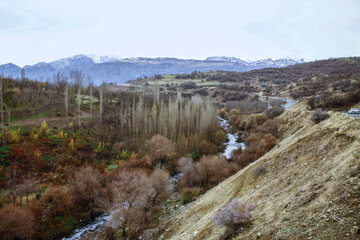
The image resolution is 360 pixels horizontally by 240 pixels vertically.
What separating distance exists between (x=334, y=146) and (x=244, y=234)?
7.04m

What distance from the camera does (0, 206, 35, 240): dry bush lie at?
1195 cm

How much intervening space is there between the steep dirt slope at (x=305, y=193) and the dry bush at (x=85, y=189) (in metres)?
7.25

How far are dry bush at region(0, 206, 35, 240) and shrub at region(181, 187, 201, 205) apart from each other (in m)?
10.1

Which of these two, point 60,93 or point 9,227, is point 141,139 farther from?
point 60,93

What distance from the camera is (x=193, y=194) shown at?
17.2m

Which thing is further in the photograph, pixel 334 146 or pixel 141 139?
pixel 141 139

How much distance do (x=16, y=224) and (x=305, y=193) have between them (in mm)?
15149

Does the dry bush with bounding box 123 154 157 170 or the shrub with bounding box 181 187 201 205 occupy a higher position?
the dry bush with bounding box 123 154 157 170

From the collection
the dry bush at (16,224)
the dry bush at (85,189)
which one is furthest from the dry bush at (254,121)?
the dry bush at (16,224)

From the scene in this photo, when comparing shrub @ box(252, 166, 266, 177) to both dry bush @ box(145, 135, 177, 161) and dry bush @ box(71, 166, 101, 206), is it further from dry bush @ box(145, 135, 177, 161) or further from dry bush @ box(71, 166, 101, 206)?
dry bush @ box(145, 135, 177, 161)

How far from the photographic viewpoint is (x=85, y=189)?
55.8 ft

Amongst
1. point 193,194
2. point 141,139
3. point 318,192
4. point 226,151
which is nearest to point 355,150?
point 318,192

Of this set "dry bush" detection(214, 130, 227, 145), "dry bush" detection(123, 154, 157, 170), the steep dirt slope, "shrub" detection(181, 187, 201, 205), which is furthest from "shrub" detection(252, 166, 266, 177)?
"dry bush" detection(214, 130, 227, 145)

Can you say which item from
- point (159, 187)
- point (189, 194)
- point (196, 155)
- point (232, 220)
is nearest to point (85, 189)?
point (159, 187)
